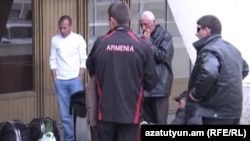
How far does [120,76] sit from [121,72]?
4cm

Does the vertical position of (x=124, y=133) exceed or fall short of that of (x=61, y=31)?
it falls short

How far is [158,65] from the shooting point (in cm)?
747

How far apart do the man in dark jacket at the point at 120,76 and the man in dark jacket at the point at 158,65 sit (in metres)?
1.45

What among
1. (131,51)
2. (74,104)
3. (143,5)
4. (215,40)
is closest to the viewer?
(131,51)

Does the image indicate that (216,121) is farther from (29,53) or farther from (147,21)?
(29,53)

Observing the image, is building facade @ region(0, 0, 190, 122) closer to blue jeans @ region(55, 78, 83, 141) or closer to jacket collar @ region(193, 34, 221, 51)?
blue jeans @ region(55, 78, 83, 141)

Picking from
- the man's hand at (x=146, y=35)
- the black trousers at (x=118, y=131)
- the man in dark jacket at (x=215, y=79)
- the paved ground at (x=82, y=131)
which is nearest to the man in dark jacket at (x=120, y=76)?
the black trousers at (x=118, y=131)

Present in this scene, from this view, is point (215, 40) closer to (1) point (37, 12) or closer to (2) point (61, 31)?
(2) point (61, 31)

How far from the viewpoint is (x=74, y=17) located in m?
9.86

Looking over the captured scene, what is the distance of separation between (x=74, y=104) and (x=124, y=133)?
246 cm

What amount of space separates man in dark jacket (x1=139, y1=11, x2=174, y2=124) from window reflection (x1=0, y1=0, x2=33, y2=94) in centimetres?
262

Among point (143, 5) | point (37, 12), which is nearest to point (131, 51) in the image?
point (37, 12)

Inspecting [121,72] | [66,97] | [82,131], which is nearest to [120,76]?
[121,72]

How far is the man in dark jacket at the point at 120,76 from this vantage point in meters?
5.71
